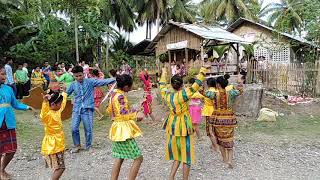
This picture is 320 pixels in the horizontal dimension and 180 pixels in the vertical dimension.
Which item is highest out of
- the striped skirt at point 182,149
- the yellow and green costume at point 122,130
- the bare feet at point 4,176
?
the yellow and green costume at point 122,130

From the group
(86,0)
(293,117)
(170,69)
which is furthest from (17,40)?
(293,117)

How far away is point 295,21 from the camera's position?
27312 mm

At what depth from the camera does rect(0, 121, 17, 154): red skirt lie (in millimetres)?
4598

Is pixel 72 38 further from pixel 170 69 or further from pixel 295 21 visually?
pixel 295 21

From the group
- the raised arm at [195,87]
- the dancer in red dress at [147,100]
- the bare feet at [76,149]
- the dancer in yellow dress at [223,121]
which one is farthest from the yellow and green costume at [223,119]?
the dancer in red dress at [147,100]

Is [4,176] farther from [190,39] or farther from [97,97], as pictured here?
[190,39]

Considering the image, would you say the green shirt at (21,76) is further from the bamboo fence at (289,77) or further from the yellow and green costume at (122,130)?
the yellow and green costume at (122,130)

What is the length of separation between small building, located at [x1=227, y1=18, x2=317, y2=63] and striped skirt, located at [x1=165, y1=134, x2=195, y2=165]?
17.9 meters

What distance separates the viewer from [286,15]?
25.8m

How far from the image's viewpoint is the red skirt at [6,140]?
4598 millimetres

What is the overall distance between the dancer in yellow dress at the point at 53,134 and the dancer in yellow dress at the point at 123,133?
2.02 ft

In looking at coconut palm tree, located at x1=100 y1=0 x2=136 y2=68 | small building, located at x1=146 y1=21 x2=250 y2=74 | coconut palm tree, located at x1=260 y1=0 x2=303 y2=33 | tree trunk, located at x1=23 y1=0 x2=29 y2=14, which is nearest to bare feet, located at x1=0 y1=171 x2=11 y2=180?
small building, located at x1=146 y1=21 x2=250 y2=74

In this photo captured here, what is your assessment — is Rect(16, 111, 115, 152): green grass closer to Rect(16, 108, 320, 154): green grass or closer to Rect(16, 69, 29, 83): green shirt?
Rect(16, 108, 320, 154): green grass

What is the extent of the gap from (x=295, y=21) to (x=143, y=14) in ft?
42.7
